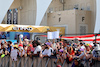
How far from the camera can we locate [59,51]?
8977 millimetres

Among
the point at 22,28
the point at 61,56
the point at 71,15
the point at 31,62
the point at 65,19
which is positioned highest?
the point at 71,15

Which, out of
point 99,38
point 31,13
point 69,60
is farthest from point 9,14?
point 69,60

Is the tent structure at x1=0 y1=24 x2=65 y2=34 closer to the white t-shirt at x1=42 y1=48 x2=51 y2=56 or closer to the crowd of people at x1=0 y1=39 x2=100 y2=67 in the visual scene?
the crowd of people at x1=0 y1=39 x2=100 y2=67

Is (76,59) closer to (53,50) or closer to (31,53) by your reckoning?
(53,50)

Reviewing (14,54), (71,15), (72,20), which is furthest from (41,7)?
(14,54)

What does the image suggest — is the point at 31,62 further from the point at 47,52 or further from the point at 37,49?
the point at 47,52

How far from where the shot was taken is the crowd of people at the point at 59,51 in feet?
26.0

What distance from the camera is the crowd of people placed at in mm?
7921

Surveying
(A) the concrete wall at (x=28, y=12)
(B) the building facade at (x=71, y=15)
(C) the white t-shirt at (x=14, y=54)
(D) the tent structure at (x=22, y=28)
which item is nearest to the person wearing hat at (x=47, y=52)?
(C) the white t-shirt at (x=14, y=54)

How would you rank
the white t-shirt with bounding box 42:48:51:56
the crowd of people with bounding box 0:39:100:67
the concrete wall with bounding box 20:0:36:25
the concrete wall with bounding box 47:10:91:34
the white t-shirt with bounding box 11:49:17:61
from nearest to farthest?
the crowd of people with bounding box 0:39:100:67, the white t-shirt with bounding box 42:48:51:56, the white t-shirt with bounding box 11:49:17:61, the concrete wall with bounding box 47:10:91:34, the concrete wall with bounding box 20:0:36:25

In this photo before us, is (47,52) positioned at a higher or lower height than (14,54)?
higher

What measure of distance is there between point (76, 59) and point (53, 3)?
98.0 feet

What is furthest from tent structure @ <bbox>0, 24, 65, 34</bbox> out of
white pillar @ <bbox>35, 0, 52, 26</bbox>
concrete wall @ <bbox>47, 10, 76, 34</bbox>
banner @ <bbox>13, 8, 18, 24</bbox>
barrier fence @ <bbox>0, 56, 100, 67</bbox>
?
barrier fence @ <bbox>0, 56, 100, 67</bbox>

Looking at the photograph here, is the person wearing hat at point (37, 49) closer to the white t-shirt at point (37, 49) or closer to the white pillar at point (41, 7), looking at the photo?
the white t-shirt at point (37, 49)
